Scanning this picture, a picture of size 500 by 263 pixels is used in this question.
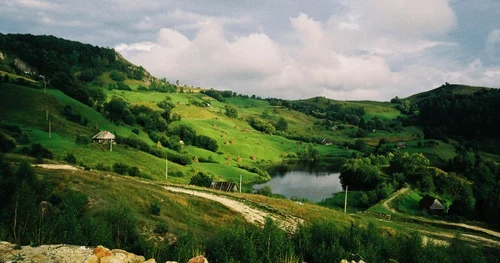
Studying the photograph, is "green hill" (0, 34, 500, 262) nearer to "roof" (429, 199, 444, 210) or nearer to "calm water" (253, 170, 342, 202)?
"calm water" (253, 170, 342, 202)

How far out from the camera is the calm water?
90775 millimetres

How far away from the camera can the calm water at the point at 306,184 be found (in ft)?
298

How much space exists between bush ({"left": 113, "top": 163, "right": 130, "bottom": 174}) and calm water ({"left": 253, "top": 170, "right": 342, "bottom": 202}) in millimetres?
37465

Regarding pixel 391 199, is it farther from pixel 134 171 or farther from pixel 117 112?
pixel 117 112

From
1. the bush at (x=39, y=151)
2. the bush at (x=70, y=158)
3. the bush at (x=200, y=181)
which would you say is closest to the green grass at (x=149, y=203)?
the bush at (x=39, y=151)

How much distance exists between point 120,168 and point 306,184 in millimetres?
58182

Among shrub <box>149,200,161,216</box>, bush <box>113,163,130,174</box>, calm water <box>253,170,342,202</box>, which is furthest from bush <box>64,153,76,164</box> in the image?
calm water <box>253,170,342,202</box>

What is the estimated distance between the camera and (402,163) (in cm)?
10044

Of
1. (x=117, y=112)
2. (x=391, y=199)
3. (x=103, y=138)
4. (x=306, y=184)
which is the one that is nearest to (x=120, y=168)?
(x=103, y=138)

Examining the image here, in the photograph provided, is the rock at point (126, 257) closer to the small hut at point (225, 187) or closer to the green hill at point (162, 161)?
the green hill at point (162, 161)

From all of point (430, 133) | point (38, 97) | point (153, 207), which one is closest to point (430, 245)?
point (153, 207)

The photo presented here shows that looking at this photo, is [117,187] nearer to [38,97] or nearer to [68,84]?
[38,97]

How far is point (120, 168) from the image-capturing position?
66312 millimetres

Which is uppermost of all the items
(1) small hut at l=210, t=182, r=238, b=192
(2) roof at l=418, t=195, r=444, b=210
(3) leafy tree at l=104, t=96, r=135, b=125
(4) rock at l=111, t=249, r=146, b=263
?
(3) leafy tree at l=104, t=96, r=135, b=125
